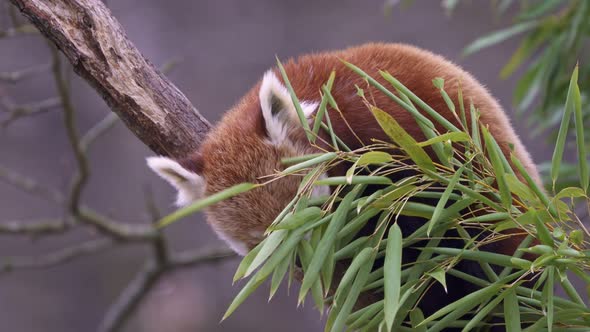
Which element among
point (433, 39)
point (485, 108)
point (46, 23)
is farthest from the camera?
point (433, 39)

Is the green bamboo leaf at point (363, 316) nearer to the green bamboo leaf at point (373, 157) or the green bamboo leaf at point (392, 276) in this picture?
the green bamboo leaf at point (392, 276)

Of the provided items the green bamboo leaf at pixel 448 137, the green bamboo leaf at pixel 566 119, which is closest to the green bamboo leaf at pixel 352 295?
the green bamboo leaf at pixel 448 137

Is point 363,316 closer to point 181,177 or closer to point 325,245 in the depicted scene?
point 325,245

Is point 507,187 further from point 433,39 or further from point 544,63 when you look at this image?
point 433,39

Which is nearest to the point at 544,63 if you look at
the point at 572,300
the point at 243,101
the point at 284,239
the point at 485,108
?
the point at 485,108

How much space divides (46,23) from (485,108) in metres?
1.19

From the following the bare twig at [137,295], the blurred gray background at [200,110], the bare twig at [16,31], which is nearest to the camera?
the bare twig at [16,31]

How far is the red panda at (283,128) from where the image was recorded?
1718 millimetres

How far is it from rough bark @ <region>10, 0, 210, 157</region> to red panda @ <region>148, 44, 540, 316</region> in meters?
0.09

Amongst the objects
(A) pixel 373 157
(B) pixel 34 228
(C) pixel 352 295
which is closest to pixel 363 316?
(C) pixel 352 295

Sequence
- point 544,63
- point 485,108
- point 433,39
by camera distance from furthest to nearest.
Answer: point 433,39 → point 544,63 → point 485,108

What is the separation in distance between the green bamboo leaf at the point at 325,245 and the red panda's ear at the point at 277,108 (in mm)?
414

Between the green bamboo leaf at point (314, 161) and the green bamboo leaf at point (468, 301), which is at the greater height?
the green bamboo leaf at point (314, 161)

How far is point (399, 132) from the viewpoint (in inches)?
49.6
